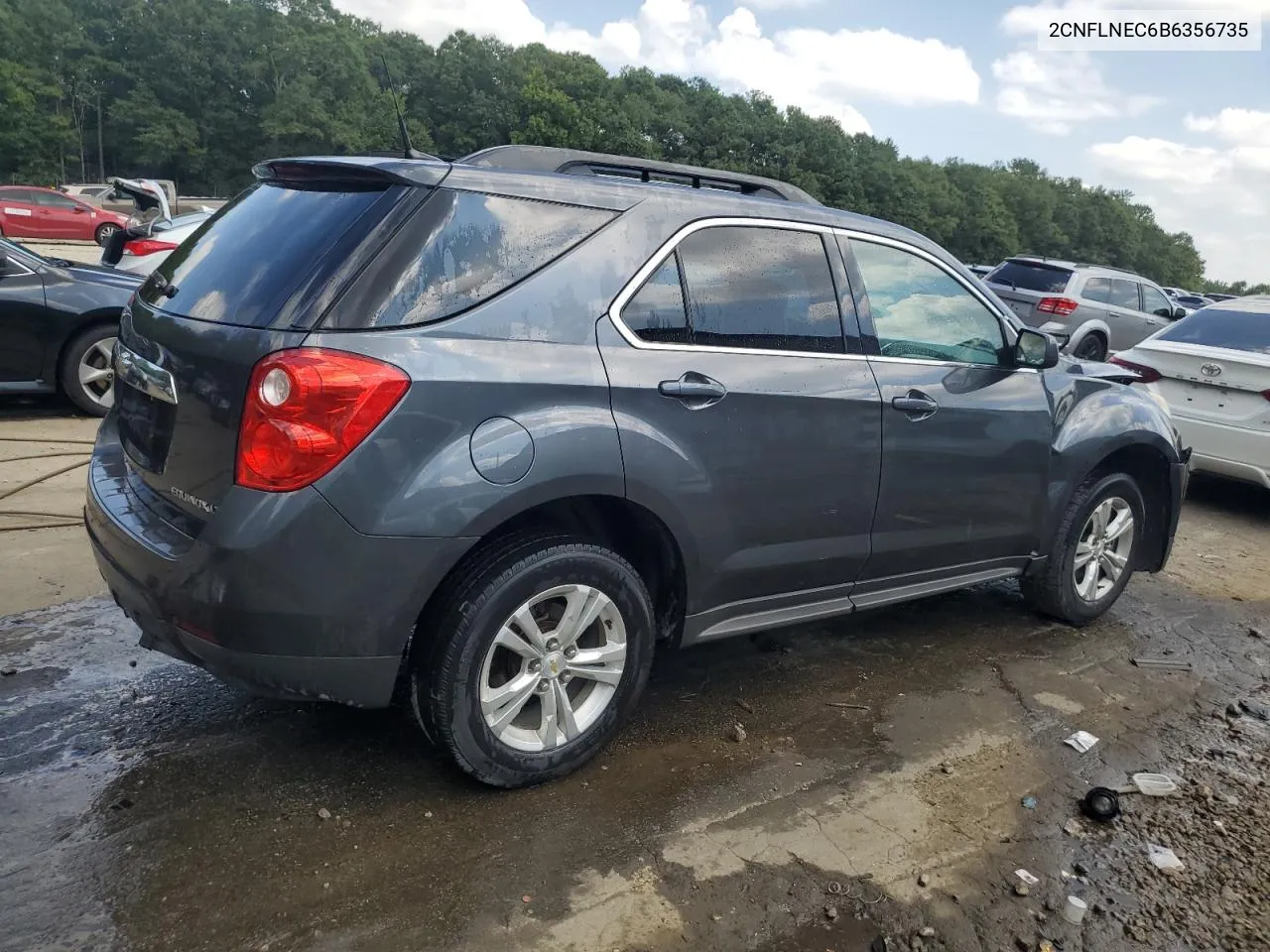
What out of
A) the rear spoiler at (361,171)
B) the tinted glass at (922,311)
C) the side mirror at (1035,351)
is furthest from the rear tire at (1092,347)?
the rear spoiler at (361,171)

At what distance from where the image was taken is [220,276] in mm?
2875

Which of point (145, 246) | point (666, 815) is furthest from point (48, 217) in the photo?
point (666, 815)

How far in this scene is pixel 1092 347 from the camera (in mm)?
15609

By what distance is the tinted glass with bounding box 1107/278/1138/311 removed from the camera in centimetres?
1585

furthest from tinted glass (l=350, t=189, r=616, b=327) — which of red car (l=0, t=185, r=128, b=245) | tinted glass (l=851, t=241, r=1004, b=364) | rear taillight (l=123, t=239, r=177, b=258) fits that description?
red car (l=0, t=185, r=128, b=245)

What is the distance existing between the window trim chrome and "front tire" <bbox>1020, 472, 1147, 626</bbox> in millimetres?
843

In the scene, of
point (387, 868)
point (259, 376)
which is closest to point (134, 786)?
point (387, 868)

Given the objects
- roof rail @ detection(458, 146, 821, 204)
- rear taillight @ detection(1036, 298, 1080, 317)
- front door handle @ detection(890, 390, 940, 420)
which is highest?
roof rail @ detection(458, 146, 821, 204)

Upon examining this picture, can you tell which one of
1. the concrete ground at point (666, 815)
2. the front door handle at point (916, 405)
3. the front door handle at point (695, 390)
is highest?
the front door handle at point (695, 390)

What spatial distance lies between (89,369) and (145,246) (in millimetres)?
3156

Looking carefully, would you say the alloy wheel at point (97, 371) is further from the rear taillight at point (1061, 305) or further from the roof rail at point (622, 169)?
the rear taillight at point (1061, 305)

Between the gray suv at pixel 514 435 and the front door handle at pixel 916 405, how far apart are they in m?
0.01

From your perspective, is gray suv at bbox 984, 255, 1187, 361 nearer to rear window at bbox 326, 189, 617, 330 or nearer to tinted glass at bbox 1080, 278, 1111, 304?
tinted glass at bbox 1080, 278, 1111, 304

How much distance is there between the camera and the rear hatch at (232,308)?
2.58m
